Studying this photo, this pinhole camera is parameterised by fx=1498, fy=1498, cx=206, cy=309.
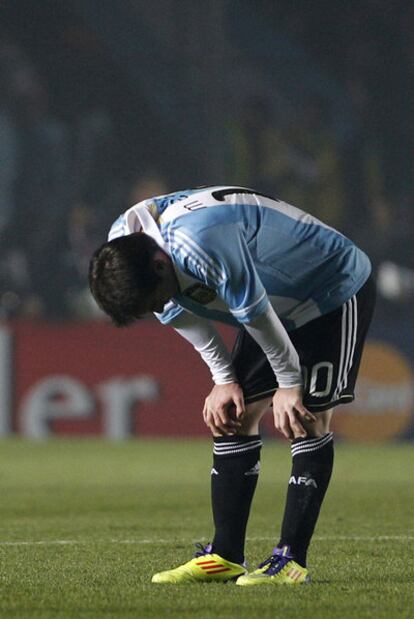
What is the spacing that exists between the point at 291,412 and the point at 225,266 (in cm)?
55

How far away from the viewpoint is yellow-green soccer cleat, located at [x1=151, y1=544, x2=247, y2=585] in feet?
16.1

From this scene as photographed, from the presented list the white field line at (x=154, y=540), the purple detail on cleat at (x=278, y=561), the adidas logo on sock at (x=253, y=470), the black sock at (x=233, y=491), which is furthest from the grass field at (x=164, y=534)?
the adidas logo on sock at (x=253, y=470)

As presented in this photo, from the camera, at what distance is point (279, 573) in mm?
4820

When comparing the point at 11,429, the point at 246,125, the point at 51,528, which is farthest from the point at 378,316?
the point at 51,528

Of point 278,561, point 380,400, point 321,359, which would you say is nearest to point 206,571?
point 278,561

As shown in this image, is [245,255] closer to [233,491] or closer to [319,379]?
[319,379]

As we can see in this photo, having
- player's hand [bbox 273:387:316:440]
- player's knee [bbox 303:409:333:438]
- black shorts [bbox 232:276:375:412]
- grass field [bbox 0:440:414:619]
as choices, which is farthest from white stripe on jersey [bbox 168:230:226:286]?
grass field [bbox 0:440:414:619]

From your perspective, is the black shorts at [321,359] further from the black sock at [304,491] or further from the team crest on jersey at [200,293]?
the team crest on jersey at [200,293]

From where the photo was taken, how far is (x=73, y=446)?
13117 millimetres

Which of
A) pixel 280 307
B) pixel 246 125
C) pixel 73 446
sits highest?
pixel 246 125

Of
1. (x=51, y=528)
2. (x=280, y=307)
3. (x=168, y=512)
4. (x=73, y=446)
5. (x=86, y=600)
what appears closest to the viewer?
(x=86, y=600)

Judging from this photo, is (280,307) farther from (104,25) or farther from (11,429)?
(104,25)

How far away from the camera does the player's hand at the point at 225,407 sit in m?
4.82

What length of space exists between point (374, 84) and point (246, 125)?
1577 mm
